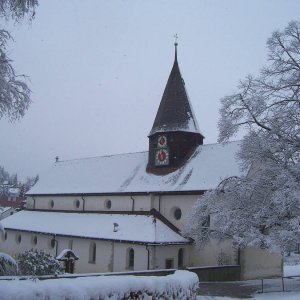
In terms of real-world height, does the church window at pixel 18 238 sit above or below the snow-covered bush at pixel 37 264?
below

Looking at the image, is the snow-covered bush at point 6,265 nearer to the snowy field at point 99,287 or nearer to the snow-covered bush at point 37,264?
the snowy field at point 99,287

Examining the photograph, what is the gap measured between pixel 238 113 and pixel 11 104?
48.6ft

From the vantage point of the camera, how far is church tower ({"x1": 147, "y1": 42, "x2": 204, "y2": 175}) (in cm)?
3406

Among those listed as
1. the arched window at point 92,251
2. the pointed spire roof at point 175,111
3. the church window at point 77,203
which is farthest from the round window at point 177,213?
the church window at point 77,203

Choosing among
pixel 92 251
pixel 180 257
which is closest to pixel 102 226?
pixel 92 251

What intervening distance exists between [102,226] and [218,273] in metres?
10.5

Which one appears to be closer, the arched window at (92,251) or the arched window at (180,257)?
the arched window at (180,257)

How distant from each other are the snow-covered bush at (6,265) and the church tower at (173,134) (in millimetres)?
26440

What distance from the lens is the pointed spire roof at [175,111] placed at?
3453cm

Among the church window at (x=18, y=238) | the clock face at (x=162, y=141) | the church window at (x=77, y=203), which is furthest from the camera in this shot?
the church window at (x=18, y=238)

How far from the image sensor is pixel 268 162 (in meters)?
19.4

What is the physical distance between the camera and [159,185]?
32938 mm

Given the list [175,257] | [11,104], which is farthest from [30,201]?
[11,104]

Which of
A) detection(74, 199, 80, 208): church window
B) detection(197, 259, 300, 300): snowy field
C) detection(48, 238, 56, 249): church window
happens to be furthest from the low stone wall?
detection(74, 199, 80, 208): church window
